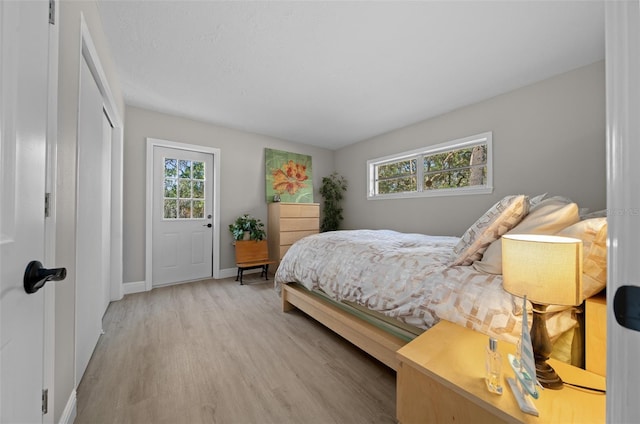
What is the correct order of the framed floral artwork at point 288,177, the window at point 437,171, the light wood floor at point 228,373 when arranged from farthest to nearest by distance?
1. the framed floral artwork at point 288,177
2. the window at point 437,171
3. the light wood floor at point 228,373

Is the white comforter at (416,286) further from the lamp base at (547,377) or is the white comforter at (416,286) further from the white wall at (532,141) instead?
the white wall at (532,141)

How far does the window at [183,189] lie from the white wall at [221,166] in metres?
0.28

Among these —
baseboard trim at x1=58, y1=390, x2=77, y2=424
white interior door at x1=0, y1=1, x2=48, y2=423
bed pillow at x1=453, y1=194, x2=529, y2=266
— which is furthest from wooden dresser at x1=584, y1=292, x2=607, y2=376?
baseboard trim at x1=58, y1=390, x2=77, y2=424

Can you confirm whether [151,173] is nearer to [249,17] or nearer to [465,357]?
[249,17]

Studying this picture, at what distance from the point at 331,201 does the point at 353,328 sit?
330 cm

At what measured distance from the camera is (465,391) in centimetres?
78

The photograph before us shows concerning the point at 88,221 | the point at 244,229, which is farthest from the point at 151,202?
the point at 88,221

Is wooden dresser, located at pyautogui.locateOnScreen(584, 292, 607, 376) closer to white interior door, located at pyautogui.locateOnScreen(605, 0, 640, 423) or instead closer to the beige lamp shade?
the beige lamp shade

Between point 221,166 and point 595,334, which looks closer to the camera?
point 595,334

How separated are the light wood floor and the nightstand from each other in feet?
1.53

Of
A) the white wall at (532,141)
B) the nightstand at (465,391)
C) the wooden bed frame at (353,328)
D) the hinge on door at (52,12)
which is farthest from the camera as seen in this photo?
the white wall at (532,141)

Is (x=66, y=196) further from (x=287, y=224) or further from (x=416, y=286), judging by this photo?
(x=287, y=224)

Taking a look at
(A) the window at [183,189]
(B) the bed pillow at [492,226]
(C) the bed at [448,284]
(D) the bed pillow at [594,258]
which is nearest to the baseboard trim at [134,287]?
(A) the window at [183,189]

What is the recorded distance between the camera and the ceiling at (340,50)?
5.45 ft
